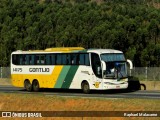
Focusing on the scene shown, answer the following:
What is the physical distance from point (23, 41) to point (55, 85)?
129 feet

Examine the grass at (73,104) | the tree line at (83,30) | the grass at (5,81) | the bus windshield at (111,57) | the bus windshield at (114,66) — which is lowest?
the grass at (5,81)

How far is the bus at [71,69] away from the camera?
32312 millimetres

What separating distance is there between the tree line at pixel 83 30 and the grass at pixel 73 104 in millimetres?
37317

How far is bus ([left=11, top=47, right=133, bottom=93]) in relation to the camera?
32312 mm

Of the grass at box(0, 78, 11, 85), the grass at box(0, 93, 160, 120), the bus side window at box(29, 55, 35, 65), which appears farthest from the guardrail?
the grass at box(0, 78, 11, 85)

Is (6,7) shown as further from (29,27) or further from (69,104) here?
(69,104)

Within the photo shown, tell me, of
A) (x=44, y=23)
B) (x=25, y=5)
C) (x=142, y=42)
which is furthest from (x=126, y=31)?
(x=25, y=5)

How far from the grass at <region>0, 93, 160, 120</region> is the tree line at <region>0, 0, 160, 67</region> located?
122 ft

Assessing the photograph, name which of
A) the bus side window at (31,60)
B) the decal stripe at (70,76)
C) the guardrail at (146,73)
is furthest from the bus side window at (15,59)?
the guardrail at (146,73)

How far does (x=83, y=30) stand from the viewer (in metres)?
73.0

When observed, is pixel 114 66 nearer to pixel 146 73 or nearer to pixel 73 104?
pixel 73 104

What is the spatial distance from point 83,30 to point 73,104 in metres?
47.1

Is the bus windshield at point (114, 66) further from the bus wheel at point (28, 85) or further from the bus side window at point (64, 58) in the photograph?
the bus wheel at point (28, 85)

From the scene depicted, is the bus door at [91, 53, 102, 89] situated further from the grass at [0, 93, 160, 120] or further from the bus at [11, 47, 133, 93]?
the grass at [0, 93, 160, 120]
